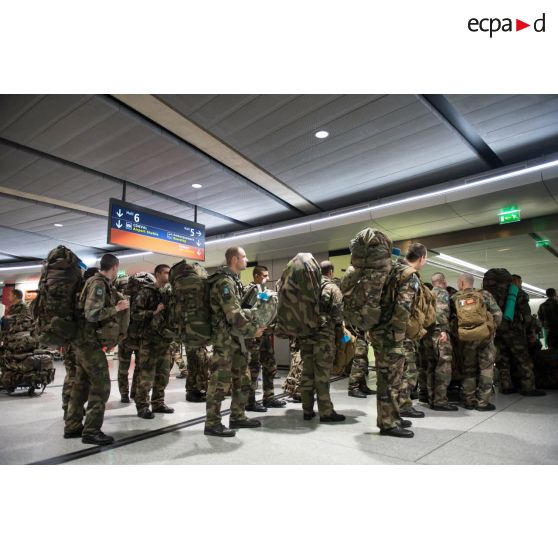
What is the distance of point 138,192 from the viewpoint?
6.85 metres

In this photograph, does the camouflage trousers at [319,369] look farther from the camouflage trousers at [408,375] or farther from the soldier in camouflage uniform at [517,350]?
the soldier in camouflage uniform at [517,350]

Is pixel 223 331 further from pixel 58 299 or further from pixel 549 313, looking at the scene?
pixel 549 313

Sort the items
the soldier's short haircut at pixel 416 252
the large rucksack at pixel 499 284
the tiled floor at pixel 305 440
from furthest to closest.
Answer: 1. the large rucksack at pixel 499 284
2. the soldier's short haircut at pixel 416 252
3. the tiled floor at pixel 305 440

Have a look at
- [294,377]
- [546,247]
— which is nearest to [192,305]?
[294,377]

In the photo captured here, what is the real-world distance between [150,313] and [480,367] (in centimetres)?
400

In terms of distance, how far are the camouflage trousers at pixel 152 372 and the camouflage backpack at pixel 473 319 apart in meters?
3.54

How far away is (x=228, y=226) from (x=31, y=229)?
14.9ft

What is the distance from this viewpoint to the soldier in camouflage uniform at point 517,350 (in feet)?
16.4

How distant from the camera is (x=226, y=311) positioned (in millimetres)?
3217

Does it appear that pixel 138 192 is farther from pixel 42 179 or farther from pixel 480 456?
pixel 480 456

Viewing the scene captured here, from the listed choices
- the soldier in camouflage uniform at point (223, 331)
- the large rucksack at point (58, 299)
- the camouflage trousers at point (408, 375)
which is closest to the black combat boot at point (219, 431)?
the soldier in camouflage uniform at point (223, 331)

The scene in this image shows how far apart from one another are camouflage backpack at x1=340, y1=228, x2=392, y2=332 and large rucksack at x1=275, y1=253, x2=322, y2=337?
0.41m

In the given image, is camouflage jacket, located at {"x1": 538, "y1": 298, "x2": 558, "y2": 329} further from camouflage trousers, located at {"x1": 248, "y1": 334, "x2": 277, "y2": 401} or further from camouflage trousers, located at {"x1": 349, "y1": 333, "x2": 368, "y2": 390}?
camouflage trousers, located at {"x1": 248, "y1": 334, "x2": 277, "y2": 401}

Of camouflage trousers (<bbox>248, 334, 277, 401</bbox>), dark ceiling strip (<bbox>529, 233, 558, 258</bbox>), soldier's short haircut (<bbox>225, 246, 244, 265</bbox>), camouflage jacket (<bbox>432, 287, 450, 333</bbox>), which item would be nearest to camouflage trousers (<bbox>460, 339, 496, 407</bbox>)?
camouflage jacket (<bbox>432, 287, 450, 333</bbox>)
